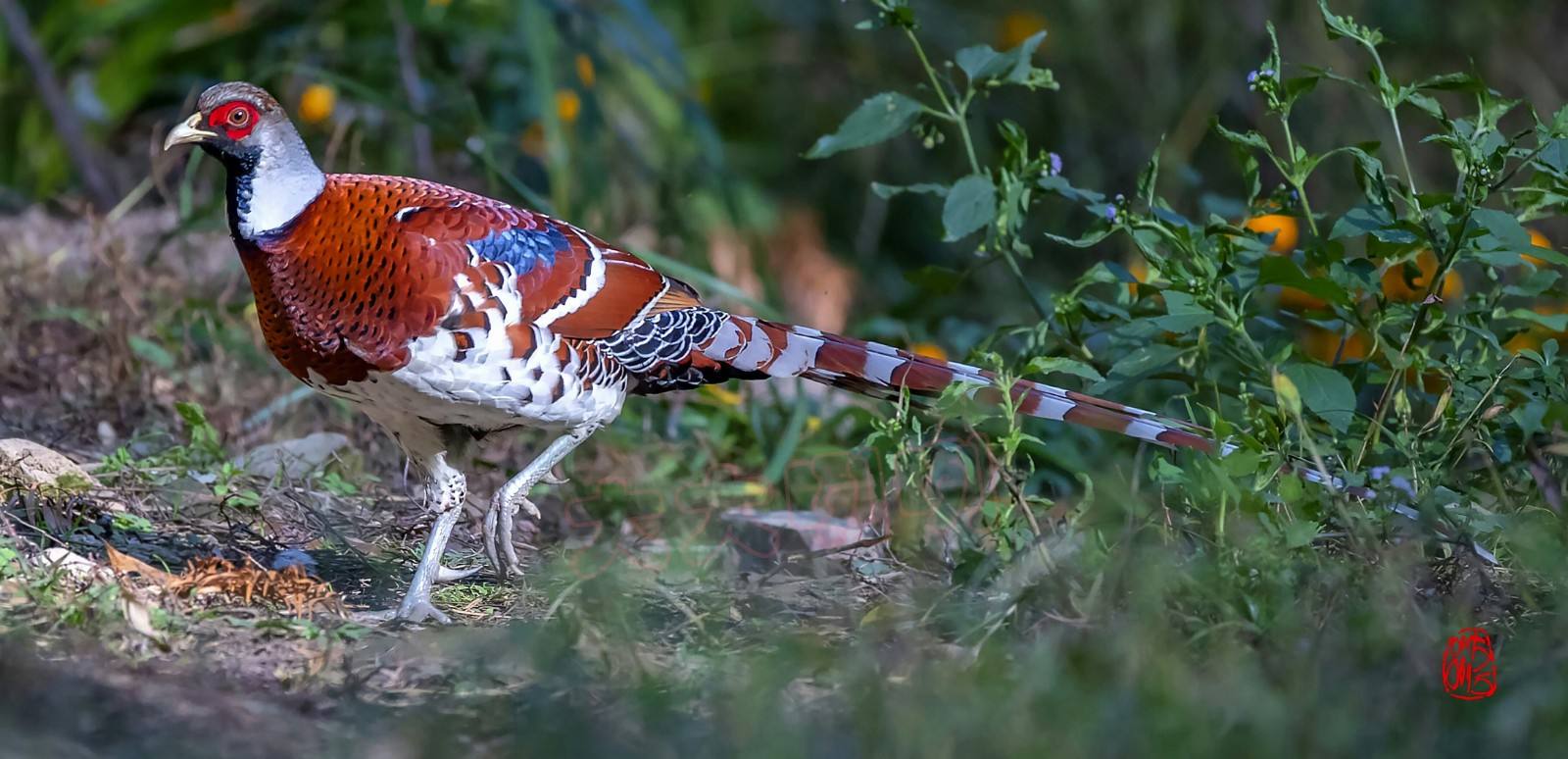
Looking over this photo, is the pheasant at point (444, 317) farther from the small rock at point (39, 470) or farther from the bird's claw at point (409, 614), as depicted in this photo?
the small rock at point (39, 470)

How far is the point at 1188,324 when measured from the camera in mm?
3238

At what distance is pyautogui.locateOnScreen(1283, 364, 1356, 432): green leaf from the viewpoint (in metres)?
3.28

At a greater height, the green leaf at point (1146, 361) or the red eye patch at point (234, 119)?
the red eye patch at point (234, 119)

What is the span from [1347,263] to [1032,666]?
1485mm

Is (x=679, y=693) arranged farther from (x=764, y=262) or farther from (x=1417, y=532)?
(x=764, y=262)

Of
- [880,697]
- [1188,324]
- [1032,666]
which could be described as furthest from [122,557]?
[1188,324]

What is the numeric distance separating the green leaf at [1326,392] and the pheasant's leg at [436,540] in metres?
1.74

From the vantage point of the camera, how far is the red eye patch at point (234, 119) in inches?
126

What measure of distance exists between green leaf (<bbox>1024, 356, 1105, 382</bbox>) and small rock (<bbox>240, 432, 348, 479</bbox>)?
1799mm

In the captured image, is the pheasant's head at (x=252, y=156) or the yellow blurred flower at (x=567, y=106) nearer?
the pheasant's head at (x=252, y=156)

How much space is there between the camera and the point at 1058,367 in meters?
3.26
